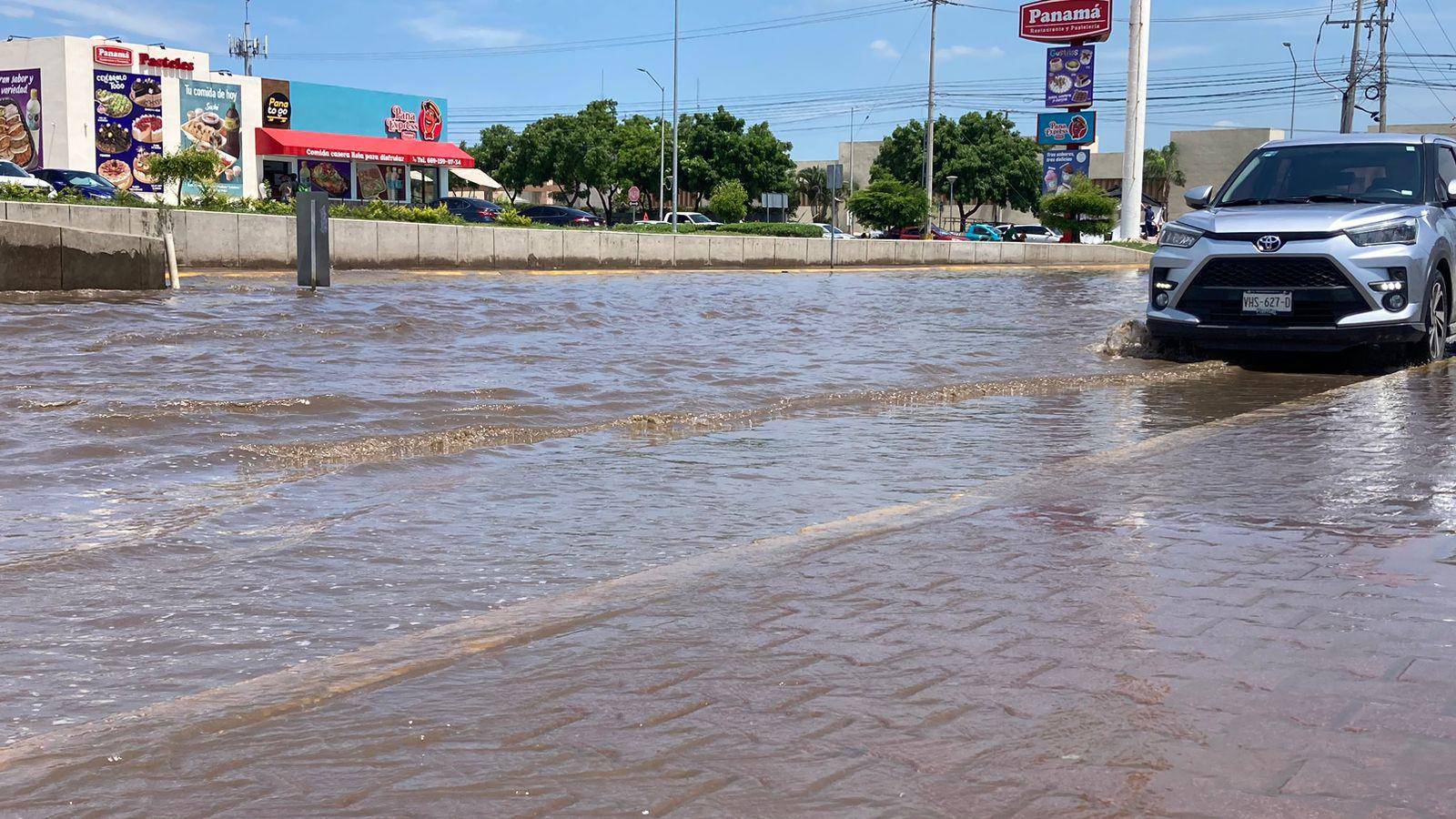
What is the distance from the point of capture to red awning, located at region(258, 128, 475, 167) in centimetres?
5325

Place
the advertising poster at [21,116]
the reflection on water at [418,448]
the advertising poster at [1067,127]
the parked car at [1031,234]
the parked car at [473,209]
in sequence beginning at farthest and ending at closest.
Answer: the advertising poster at [1067,127]
the parked car at [1031,234]
the parked car at [473,209]
the advertising poster at [21,116]
the reflection on water at [418,448]

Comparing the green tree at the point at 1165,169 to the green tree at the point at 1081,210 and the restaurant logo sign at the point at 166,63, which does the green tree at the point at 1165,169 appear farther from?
the restaurant logo sign at the point at 166,63

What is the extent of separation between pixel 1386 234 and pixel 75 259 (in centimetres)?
1308

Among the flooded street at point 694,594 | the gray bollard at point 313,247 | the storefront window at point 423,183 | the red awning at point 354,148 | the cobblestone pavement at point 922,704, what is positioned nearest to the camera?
the cobblestone pavement at point 922,704

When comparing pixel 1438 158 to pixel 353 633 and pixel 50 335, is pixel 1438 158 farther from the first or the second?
pixel 50 335

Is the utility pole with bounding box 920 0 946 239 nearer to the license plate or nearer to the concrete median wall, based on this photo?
the concrete median wall

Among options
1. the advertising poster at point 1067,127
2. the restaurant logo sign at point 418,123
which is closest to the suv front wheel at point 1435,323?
the advertising poster at point 1067,127

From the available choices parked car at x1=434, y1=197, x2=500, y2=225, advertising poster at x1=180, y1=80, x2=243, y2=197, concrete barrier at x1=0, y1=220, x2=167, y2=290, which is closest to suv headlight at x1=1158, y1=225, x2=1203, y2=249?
concrete barrier at x1=0, y1=220, x2=167, y2=290

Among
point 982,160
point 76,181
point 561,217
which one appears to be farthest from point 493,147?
point 76,181

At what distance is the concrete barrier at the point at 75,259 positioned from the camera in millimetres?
14805

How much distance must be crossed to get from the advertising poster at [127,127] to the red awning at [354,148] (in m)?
5.53

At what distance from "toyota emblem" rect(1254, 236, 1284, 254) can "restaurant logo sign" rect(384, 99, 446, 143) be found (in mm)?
54575

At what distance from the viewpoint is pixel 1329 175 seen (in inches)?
418

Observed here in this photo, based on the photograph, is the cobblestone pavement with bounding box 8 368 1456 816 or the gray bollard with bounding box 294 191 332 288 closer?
the cobblestone pavement with bounding box 8 368 1456 816
